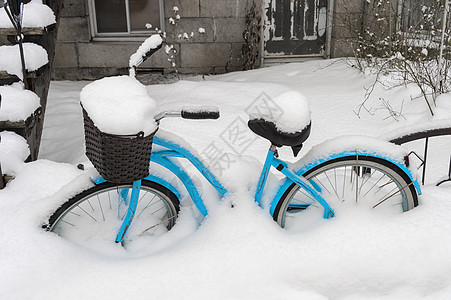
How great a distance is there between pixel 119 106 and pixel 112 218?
2.61 feet

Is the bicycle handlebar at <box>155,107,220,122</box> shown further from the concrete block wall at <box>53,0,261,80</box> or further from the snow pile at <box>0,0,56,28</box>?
the concrete block wall at <box>53,0,261,80</box>

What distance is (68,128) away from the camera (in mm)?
4117

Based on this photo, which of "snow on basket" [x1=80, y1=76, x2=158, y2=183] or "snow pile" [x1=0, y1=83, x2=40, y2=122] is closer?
"snow on basket" [x1=80, y1=76, x2=158, y2=183]

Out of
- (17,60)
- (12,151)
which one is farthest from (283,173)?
(17,60)

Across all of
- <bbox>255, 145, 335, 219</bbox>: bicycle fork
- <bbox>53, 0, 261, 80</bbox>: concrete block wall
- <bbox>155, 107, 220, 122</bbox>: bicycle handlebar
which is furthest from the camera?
<bbox>53, 0, 261, 80</bbox>: concrete block wall

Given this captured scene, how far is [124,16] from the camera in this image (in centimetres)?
595

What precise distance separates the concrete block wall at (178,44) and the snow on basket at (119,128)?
3.92 metres

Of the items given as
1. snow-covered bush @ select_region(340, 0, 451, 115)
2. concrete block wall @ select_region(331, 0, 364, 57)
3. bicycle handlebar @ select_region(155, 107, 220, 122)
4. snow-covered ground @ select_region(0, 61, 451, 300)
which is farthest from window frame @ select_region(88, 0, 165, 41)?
bicycle handlebar @ select_region(155, 107, 220, 122)

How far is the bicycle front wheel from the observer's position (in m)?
2.32

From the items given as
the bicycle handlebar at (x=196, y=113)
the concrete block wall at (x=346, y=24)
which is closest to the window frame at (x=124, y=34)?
the concrete block wall at (x=346, y=24)

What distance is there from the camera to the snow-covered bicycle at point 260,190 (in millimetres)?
2293

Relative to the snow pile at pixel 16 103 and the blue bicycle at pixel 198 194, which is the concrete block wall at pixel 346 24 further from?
the snow pile at pixel 16 103

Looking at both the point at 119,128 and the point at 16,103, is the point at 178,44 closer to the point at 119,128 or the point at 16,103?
the point at 16,103

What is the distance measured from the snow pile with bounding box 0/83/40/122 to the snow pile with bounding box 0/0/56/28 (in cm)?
41
